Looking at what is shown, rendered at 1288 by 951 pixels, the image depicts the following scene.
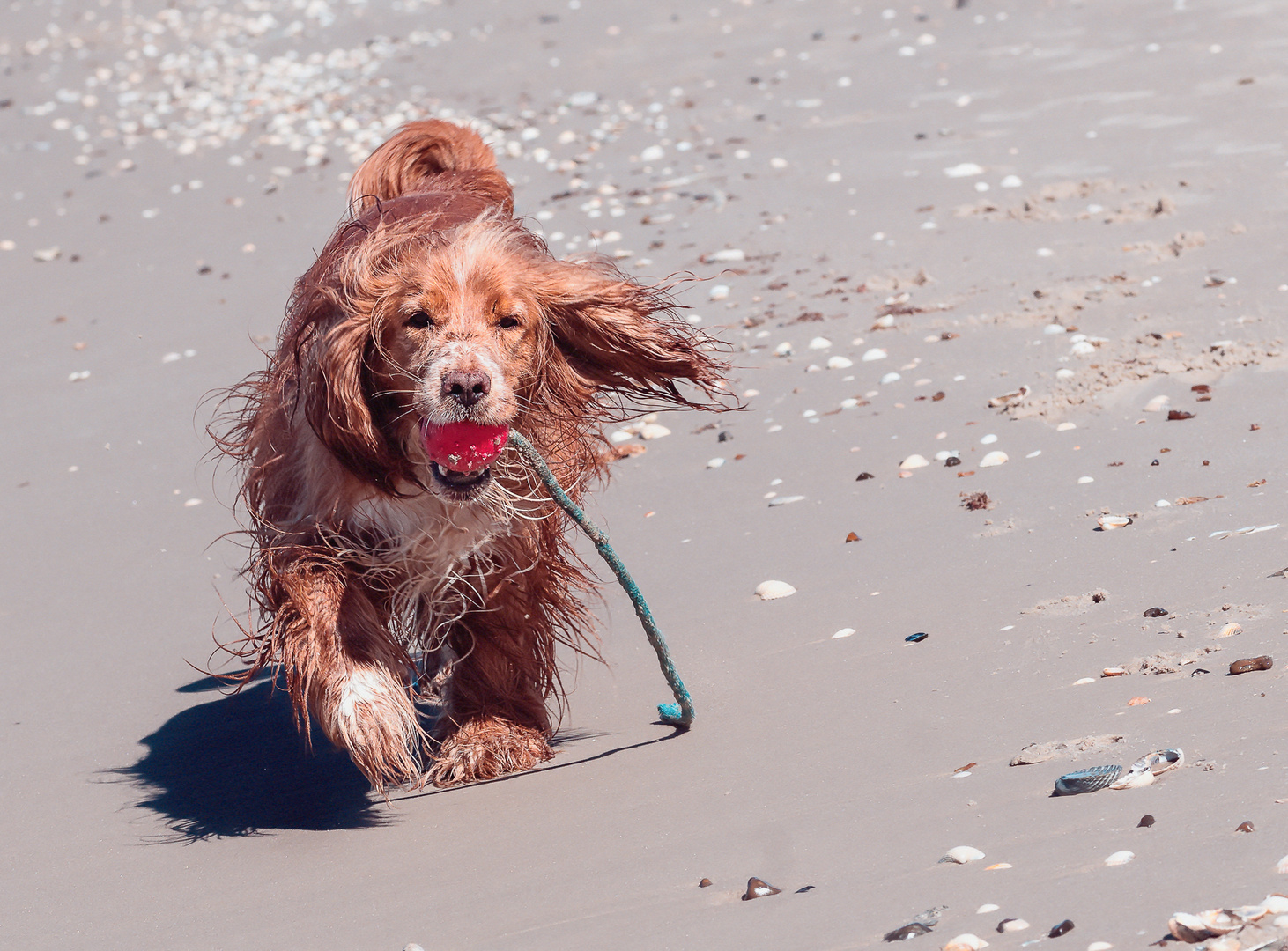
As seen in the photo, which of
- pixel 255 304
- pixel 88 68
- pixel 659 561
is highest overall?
pixel 88 68

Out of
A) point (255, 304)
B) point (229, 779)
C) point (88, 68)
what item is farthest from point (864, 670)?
point (88, 68)

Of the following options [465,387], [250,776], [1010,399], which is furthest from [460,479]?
[1010,399]

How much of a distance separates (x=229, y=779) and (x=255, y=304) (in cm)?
463

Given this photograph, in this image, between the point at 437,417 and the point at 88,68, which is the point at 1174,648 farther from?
the point at 88,68

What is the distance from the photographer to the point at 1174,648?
12.3 ft

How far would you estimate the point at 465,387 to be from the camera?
142 inches

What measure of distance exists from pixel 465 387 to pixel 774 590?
1.64 metres

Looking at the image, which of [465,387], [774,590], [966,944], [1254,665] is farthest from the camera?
[774,590]

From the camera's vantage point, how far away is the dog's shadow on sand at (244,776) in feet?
13.2

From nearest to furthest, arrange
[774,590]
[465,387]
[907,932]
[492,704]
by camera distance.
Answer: [907,932] < [465,387] < [492,704] < [774,590]

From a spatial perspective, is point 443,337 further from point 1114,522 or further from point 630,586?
point 1114,522

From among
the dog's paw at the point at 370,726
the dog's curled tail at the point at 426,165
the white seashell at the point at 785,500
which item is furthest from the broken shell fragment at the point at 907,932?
the white seashell at the point at 785,500

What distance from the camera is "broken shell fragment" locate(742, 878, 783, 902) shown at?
303 cm

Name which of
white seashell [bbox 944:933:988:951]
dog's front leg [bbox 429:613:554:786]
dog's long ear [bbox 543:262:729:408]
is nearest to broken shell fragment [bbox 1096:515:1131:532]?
dog's long ear [bbox 543:262:729:408]
